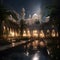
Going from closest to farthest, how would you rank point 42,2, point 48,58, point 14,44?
1. point 48,58
2. point 14,44
3. point 42,2

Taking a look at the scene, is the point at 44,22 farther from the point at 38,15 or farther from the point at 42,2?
the point at 42,2

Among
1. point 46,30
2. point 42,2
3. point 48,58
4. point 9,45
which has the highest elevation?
point 42,2

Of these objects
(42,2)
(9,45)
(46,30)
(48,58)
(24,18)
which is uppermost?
(42,2)

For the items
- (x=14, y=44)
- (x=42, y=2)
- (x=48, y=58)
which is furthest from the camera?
(x=42, y=2)

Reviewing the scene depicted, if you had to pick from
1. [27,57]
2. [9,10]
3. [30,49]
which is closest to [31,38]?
[30,49]

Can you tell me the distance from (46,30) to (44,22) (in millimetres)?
244

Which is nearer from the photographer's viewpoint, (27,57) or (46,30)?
(27,57)

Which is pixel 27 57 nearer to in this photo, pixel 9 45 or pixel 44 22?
pixel 9 45

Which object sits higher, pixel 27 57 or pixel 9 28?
pixel 9 28

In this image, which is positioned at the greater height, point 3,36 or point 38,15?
point 38,15

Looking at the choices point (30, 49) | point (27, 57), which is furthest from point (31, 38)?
point (27, 57)

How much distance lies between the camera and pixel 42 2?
4.90 meters

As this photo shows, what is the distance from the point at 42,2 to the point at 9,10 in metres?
1.02

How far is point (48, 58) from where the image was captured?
4266 mm
